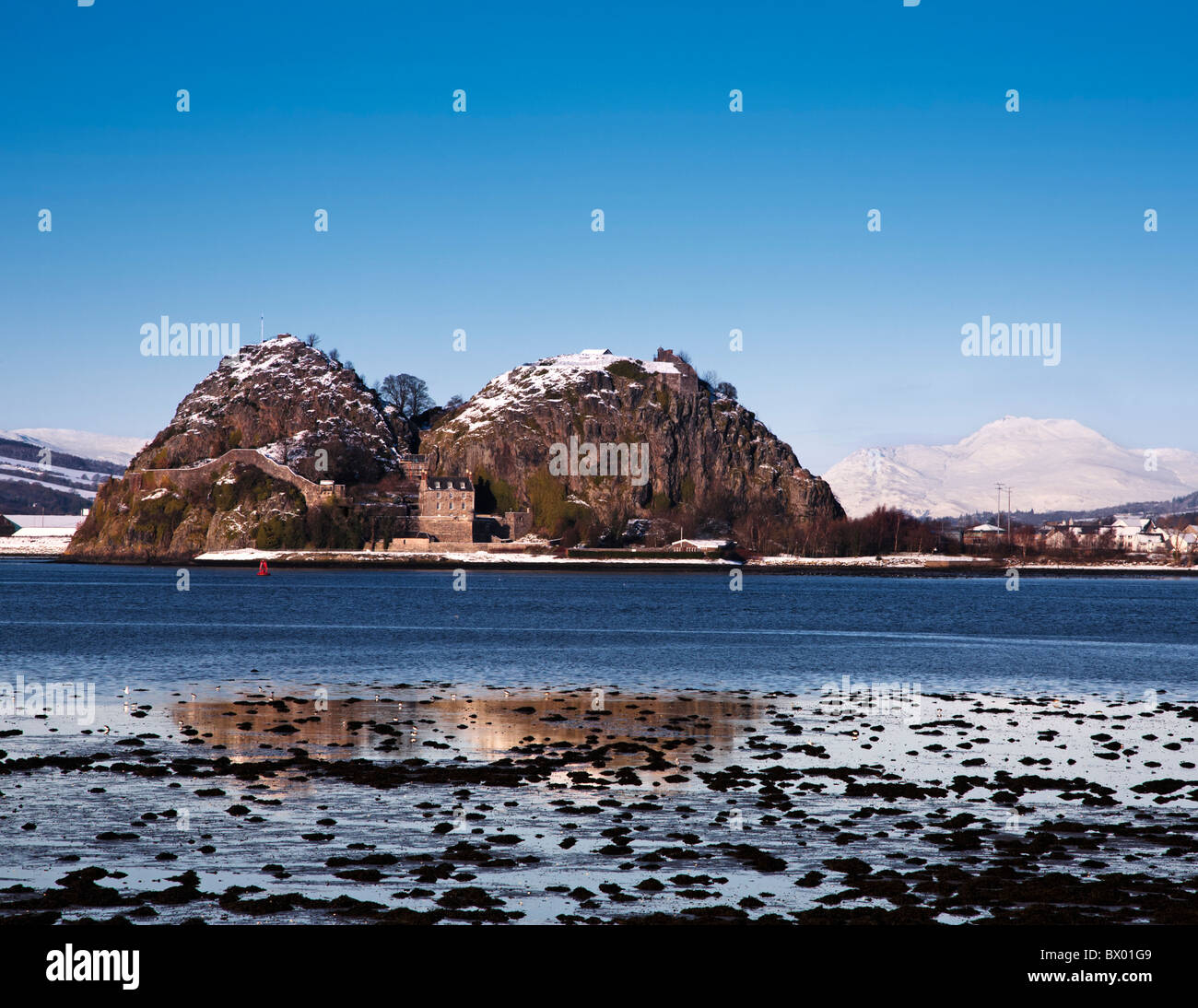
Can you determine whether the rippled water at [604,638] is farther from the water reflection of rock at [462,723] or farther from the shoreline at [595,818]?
the shoreline at [595,818]

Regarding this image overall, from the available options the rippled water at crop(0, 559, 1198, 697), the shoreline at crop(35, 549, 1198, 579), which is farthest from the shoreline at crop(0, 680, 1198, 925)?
the shoreline at crop(35, 549, 1198, 579)

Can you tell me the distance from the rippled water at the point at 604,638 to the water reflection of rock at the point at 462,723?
479 centimetres

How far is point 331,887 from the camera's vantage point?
44.7 feet

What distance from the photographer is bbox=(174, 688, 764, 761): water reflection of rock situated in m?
24.1

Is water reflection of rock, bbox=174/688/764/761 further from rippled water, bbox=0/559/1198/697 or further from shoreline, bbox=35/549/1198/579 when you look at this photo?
shoreline, bbox=35/549/1198/579

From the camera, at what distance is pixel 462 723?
2784cm

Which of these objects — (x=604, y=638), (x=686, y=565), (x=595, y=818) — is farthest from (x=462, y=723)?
(x=686, y=565)

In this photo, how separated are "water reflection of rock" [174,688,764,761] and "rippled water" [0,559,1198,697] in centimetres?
479

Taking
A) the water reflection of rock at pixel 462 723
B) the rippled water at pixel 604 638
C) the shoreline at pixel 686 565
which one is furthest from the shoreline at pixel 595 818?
the shoreline at pixel 686 565

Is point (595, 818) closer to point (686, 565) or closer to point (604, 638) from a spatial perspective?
point (604, 638)

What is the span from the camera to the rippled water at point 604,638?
1590 inches

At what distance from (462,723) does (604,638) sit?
31.3 m
